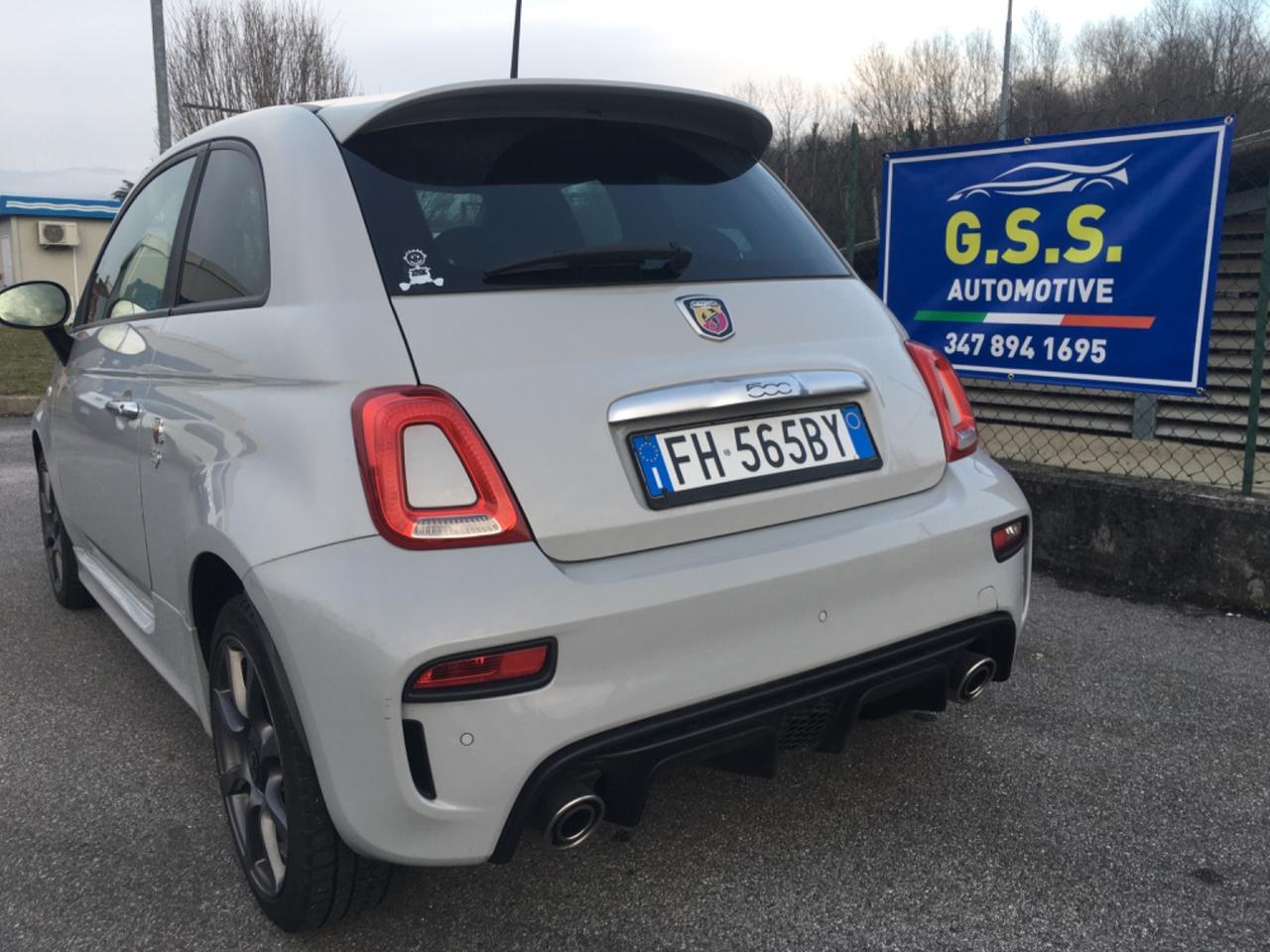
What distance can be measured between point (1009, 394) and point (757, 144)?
575 cm

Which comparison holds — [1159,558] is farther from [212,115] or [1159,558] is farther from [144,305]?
[212,115]

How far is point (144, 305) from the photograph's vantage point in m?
3.06

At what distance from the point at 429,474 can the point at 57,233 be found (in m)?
44.3

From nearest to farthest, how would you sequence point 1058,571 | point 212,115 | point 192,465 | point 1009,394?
point 192,465 → point 1058,571 → point 1009,394 → point 212,115

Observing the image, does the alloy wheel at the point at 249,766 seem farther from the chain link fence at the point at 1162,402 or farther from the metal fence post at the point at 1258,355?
the chain link fence at the point at 1162,402

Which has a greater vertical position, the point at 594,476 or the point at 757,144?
the point at 757,144

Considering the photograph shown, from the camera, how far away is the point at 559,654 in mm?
1870

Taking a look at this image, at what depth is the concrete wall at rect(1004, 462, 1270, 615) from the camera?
14.0 ft

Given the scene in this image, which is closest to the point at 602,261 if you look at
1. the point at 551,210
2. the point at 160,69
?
the point at 551,210

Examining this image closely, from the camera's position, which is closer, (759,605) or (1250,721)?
(759,605)

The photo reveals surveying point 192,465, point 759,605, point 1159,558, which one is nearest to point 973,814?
point 759,605

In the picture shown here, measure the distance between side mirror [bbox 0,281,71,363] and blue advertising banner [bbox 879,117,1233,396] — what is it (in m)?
3.76

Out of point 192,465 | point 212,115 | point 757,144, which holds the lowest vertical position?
point 192,465

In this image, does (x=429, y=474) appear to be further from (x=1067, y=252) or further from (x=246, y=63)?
(x=246, y=63)
